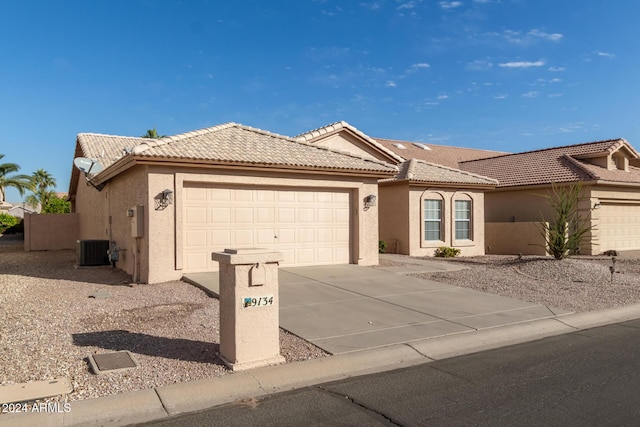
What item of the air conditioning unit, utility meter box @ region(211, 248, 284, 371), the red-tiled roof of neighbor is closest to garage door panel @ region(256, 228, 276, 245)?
the air conditioning unit

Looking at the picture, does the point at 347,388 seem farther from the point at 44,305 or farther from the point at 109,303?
the point at 44,305

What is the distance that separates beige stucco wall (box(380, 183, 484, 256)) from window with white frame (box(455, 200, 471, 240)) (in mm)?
175

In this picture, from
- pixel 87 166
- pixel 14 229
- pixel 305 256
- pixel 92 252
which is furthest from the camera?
pixel 14 229

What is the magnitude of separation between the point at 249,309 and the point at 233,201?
765cm

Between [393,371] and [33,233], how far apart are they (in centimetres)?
2577

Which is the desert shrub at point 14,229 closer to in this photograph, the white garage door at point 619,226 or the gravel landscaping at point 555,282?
the gravel landscaping at point 555,282

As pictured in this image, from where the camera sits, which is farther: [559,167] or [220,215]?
[559,167]

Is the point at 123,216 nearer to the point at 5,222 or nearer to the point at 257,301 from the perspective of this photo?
the point at 257,301

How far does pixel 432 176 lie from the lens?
65.9 feet

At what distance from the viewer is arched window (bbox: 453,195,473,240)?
68.2 feet

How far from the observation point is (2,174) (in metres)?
39.6

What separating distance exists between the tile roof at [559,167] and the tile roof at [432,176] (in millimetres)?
3666

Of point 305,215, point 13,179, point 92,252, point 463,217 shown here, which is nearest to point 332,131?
point 463,217

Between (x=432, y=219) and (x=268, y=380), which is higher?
(x=432, y=219)
